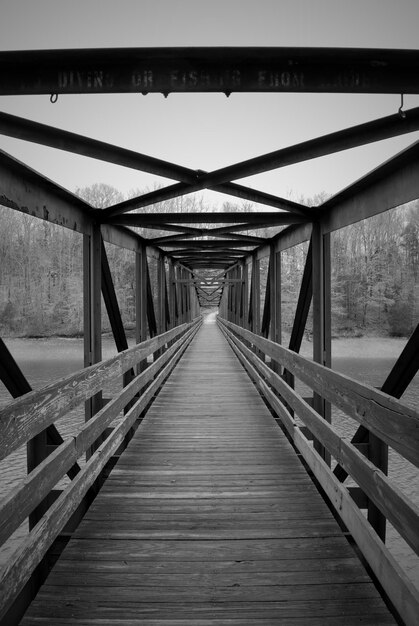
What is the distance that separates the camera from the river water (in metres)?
9.05

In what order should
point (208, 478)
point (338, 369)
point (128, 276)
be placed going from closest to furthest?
point (208, 478), point (338, 369), point (128, 276)

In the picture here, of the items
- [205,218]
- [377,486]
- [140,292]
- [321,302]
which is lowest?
[377,486]

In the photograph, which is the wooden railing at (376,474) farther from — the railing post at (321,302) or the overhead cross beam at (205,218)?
the overhead cross beam at (205,218)

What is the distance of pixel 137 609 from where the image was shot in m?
2.13

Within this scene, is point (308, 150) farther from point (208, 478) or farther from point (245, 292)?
point (245, 292)

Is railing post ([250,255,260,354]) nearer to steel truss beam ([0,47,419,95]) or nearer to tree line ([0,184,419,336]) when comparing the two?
steel truss beam ([0,47,419,95])

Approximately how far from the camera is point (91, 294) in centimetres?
589

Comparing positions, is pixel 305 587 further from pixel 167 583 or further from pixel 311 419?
pixel 311 419

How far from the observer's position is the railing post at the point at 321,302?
595cm

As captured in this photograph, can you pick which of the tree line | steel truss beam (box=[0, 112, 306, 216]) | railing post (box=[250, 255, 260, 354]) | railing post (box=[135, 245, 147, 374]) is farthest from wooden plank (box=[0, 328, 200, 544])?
the tree line

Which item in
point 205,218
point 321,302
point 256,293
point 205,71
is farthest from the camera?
point 256,293

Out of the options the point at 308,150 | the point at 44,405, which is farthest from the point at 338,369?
the point at 44,405

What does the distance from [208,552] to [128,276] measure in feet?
128

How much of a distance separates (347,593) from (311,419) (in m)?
1.33
